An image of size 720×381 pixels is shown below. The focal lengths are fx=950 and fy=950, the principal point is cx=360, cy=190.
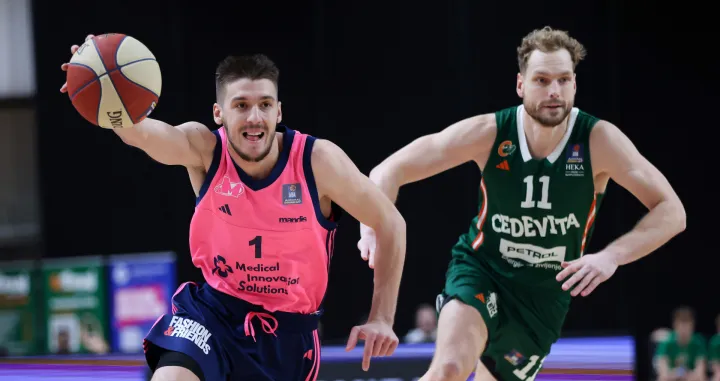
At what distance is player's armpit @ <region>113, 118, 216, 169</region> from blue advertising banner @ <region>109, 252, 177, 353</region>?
582 centimetres

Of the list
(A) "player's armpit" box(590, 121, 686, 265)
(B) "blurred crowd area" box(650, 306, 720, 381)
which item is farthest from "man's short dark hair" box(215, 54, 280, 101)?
(B) "blurred crowd area" box(650, 306, 720, 381)

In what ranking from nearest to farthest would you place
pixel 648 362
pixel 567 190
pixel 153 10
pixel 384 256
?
pixel 384 256, pixel 567 190, pixel 648 362, pixel 153 10

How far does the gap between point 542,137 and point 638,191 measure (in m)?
0.55

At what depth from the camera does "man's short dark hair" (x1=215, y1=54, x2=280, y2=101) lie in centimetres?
380

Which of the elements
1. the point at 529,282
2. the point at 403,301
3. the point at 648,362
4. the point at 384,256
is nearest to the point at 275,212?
the point at 384,256

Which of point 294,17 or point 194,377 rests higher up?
point 294,17

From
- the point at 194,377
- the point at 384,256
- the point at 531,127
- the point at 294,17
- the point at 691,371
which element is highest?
the point at 294,17

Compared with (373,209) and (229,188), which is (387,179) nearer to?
(373,209)

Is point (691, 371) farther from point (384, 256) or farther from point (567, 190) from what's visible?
point (384, 256)

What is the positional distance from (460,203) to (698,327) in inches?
111

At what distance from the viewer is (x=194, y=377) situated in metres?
3.57

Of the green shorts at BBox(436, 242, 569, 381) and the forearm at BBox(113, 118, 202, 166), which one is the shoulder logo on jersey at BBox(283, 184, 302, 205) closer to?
the forearm at BBox(113, 118, 202, 166)

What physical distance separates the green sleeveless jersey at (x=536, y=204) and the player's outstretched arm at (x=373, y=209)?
1.10 meters

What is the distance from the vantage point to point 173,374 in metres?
3.54
